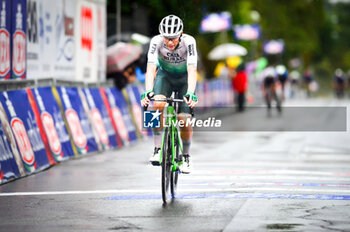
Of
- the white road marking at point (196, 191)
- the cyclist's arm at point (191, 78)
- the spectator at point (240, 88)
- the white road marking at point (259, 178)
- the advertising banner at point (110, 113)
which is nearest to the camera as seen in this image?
the cyclist's arm at point (191, 78)

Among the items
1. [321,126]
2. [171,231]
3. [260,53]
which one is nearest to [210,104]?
[321,126]

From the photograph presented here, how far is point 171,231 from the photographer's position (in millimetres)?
8453

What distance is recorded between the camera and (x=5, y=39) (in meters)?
15.7

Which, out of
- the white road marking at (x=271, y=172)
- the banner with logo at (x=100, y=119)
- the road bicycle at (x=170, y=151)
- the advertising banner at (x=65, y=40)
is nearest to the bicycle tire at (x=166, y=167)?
the road bicycle at (x=170, y=151)

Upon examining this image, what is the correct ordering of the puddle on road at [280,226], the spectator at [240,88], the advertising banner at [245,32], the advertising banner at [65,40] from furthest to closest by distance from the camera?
1. the advertising banner at [245,32]
2. the spectator at [240,88]
3. the advertising banner at [65,40]
4. the puddle on road at [280,226]

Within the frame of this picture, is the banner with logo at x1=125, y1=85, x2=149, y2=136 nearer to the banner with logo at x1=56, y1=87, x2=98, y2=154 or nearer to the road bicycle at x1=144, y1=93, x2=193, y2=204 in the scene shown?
the banner with logo at x1=56, y1=87, x2=98, y2=154

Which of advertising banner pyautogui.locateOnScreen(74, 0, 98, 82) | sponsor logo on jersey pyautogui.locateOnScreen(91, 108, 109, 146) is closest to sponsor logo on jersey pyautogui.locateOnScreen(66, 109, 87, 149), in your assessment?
sponsor logo on jersey pyautogui.locateOnScreen(91, 108, 109, 146)

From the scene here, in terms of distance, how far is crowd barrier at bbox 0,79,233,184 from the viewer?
13.3m

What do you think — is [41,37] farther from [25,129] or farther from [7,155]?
[7,155]

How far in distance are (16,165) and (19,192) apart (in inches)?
64.8

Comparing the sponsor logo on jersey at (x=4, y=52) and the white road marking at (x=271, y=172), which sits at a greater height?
the sponsor logo on jersey at (x=4, y=52)

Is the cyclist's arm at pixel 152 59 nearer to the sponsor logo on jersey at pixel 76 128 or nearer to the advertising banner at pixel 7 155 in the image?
the advertising banner at pixel 7 155

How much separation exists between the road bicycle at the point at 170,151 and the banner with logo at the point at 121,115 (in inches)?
343

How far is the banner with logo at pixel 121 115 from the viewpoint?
780 inches
